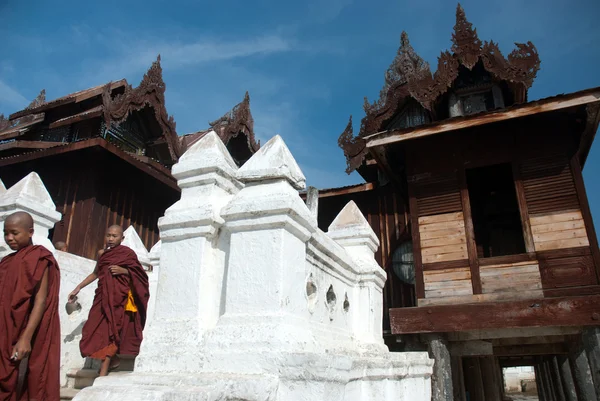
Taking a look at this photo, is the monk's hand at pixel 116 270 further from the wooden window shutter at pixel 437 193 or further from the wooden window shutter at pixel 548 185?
the wooden window shutter at pixel 548 185

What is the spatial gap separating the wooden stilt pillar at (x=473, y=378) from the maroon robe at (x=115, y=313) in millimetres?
10781

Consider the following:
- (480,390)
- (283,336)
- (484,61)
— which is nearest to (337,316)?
(283,336)

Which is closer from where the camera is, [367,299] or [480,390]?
[367,299]

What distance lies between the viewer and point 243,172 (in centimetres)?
287

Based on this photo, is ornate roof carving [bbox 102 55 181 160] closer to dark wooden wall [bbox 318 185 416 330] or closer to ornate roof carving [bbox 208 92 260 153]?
ornate roof carving [bbox 208 92 260 153]

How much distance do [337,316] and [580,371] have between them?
19.0ft

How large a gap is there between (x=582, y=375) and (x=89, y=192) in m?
9.48

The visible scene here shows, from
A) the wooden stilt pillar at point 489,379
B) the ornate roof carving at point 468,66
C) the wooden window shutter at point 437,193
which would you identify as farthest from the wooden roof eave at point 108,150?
the wooden stilt pillar at point 489,379

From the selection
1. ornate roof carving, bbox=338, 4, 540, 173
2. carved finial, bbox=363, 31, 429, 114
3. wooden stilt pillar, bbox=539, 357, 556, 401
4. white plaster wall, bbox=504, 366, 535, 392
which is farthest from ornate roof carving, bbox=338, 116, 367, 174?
white plaster wall, bbox=504, 366, 535, 392

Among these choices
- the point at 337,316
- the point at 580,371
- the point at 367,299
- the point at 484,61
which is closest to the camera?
the point at 337,316

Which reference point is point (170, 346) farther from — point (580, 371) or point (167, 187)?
point (167, 187)

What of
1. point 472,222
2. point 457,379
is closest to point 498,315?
point 472,222

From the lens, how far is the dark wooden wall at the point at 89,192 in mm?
9375

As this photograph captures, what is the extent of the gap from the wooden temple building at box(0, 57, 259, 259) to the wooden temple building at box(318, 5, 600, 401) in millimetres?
4320
